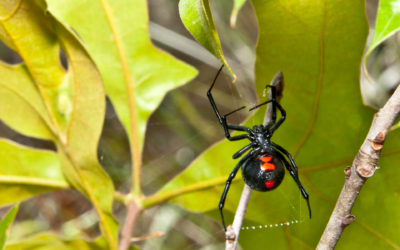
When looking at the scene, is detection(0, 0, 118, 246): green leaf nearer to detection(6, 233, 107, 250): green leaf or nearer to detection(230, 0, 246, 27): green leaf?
detection(6, 233, 107, 250): green leaf

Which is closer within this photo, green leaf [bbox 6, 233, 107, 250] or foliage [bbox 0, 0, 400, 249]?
foliage [bbox 0, 0, 400, 249]

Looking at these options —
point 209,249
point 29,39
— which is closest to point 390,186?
point 29,39

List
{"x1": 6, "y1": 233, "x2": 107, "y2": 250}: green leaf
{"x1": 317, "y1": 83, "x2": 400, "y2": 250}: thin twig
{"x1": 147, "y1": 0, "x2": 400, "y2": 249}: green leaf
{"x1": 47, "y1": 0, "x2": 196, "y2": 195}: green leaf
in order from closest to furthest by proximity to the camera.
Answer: {"x1": 317, "y1": 83, "x2": 400, "y2": 250}: thin twig < {"x1": 147, "y1": 0, "x2": 400, "y2": 249}: green leaf < {"x1": 47, "y1": 0, "x2": 196, "y2": 195}: green leaf < {"x1": 6, "y1": 233, "x2": 107, "y2": 250}: green leaf

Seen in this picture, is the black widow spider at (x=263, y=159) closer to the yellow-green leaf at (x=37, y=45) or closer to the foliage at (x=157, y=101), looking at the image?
the foliage at (x=157, y=101)

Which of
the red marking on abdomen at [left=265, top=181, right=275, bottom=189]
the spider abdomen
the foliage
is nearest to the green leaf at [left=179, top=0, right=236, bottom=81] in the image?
the foliage

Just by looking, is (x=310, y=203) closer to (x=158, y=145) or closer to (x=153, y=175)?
(x=153, y=175)

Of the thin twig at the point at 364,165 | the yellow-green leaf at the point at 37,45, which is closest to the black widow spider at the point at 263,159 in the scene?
the thin twig at the point at 364,165

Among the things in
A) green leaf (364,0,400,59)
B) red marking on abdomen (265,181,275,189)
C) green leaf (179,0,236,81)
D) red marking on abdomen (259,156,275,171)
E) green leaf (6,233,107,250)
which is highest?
green leaf (179,0,236,81)

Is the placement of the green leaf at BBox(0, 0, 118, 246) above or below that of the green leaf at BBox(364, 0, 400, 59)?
below
